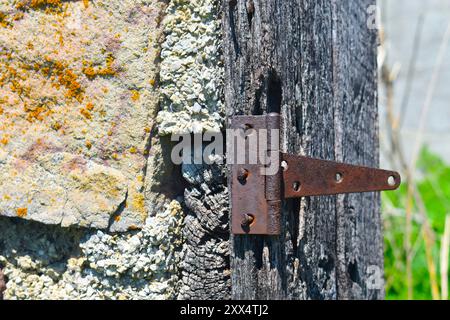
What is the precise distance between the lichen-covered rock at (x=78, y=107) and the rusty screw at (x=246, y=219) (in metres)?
0.21

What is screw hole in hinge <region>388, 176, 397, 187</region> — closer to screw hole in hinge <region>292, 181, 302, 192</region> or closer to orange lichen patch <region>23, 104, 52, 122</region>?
screw hole in hinge <region>292, 181, 302, 192</region>

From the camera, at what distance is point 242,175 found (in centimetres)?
130

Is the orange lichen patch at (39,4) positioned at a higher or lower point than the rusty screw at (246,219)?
higher

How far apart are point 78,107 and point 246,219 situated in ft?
1.36

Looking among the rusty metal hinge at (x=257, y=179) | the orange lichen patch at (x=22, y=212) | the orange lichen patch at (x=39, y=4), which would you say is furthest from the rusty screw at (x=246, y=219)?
the orange lichen patch at (x=39, y=4)

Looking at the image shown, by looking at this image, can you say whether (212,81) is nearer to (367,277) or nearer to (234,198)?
(234,198)

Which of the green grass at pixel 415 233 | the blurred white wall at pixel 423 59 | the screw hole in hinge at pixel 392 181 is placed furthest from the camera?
the blurred white wall at pixel 423 59

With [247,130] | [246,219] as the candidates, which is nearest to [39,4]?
[247,130]

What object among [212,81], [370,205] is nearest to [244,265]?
[212,81]

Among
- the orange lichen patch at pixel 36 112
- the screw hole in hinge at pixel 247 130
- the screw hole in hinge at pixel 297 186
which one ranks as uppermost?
the orange lichen patch at pixel 36 112

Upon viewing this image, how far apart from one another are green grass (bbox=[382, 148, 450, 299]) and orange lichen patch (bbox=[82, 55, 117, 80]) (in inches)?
85.7

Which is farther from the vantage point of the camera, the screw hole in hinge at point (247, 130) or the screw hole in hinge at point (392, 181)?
the screw hole in hinge at point (392, 181)

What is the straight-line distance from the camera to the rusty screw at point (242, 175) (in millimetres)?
1299

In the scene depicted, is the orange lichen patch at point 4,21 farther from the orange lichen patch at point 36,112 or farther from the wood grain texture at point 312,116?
the wood grain texture at point 312,116
